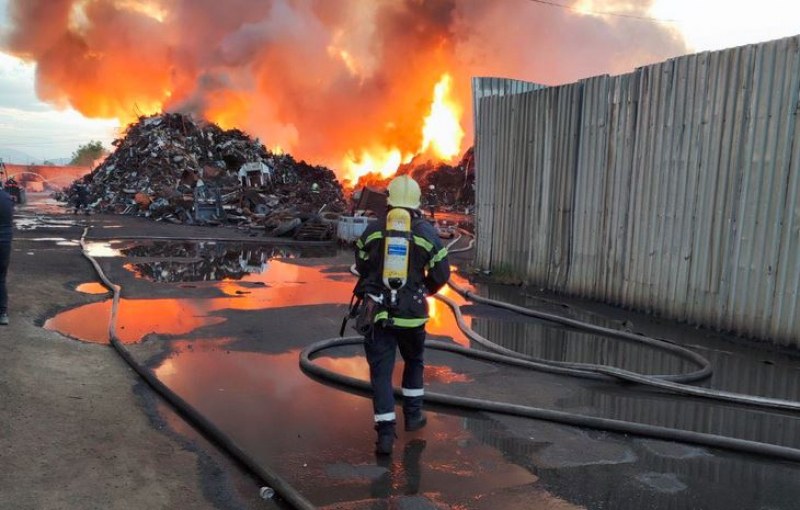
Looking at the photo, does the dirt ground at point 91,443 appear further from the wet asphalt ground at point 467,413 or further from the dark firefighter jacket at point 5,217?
the dark firefighter jacket at point 5,217

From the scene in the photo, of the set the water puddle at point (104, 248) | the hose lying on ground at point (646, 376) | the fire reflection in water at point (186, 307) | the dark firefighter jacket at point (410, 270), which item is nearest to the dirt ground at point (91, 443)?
the fire reflection in water at point (186, 307)

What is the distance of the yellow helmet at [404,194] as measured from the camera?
3635mm

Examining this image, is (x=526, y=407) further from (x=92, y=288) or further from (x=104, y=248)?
(x=104, y=248)

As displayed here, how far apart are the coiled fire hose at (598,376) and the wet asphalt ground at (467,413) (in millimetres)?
72

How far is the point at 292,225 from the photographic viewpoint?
16.8 metres

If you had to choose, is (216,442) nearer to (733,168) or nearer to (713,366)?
(713,366)

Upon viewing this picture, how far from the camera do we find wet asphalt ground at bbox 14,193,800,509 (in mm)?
3115

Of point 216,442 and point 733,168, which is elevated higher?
point 733,168

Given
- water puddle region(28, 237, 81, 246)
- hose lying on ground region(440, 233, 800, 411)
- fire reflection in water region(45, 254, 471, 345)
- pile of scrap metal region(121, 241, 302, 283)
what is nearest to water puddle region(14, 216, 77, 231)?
water puddle region(28, 237, 81, 246)

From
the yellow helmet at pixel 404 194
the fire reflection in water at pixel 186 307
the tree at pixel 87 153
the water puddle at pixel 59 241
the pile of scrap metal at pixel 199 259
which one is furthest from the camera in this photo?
the tree at pixel 87 153

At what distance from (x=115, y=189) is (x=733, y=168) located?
2676 cm

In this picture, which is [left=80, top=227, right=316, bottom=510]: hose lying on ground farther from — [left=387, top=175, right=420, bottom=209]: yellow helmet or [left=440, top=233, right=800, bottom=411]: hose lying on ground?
[left=440, top=233, right=800, bottom=411]: hose lying on ground

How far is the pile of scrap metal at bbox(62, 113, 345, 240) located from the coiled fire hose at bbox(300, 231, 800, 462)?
12.9 m

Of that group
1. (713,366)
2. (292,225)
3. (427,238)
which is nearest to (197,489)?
(427,238)
